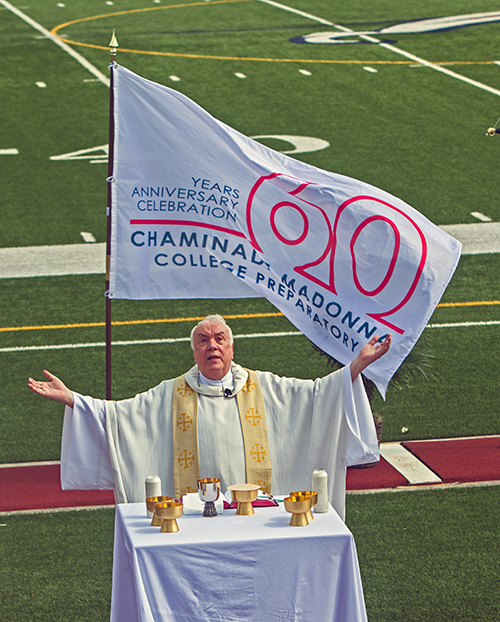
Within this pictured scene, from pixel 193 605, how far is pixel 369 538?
10.2 ft

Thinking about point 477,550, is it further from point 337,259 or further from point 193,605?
point 193,605

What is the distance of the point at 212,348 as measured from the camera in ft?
20.4

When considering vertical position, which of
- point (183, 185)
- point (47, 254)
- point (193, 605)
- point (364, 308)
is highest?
point (183, 185)

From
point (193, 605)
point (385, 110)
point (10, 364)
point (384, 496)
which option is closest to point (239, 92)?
point (385, 110)

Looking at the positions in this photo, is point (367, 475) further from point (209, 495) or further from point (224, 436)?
point (209, 495)

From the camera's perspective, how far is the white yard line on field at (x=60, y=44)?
1140 inches

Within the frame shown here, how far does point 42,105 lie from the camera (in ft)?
87.1

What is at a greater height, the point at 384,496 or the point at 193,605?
the point at 193,605

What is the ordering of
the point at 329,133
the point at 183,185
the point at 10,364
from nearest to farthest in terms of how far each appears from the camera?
the point at 183,185 < the point at 10,364 < the point at 329,133

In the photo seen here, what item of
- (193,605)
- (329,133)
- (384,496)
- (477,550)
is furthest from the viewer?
(329,133)

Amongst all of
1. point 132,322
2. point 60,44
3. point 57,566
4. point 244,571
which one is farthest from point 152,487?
point 60,44

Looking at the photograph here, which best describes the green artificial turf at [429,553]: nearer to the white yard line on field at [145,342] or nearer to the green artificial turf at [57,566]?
the green artificial turf at [57,566]

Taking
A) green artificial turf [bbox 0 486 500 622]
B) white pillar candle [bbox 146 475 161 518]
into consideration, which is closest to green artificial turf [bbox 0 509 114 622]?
green artificial turf [bbox 0 486 500 622]

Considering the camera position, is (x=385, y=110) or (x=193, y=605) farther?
(x=385, y=110)
